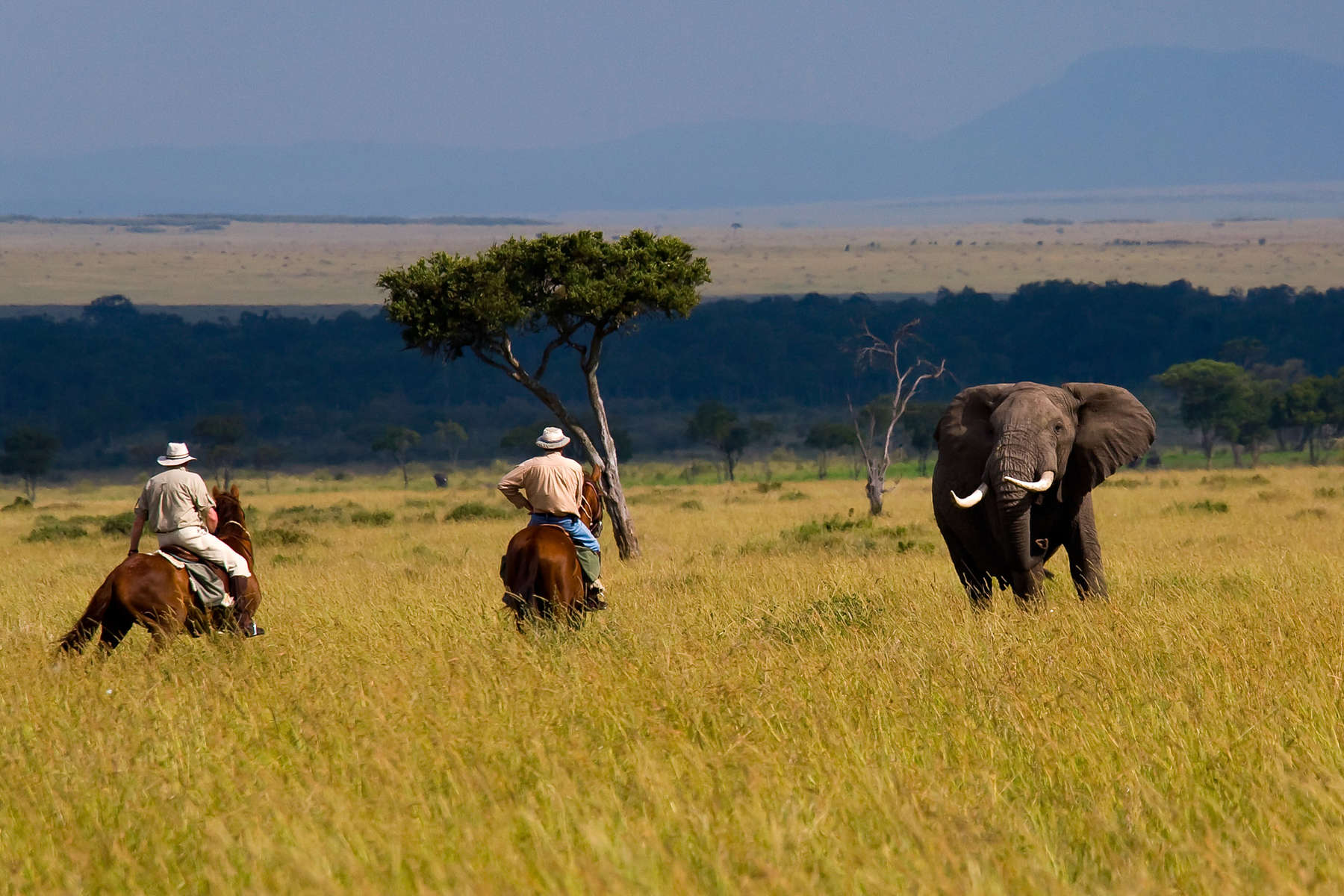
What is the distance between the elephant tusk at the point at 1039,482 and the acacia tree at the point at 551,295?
10164 mm

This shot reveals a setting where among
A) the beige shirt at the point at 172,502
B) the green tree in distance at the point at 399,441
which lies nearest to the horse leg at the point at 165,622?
the beige shirt at the point at 172,502

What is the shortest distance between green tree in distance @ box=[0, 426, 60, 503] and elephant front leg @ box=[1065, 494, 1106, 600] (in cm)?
6219

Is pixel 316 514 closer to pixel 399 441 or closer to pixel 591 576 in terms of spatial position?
pixel 591 576

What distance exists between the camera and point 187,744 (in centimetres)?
596

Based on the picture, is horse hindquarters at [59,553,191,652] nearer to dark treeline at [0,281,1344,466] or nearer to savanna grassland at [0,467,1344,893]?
savanna grassland at [0,467,1344,893]

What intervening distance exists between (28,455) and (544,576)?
6366 centimetres

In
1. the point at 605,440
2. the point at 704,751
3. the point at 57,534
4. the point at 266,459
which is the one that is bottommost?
the point at 266,459

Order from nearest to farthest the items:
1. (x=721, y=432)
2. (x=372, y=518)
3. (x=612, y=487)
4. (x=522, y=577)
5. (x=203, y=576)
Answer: (x=203, y=576) → (x=522, y=577) → (x=612, y=487) → (x=372, y=518) → (x=721, y=432)

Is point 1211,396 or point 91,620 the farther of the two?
point 1211,396

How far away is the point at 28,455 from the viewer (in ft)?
217

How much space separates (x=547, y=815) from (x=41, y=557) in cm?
1910

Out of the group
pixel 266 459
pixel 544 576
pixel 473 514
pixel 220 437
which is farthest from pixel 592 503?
pixel 266 459

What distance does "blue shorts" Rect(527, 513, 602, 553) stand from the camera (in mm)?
9250

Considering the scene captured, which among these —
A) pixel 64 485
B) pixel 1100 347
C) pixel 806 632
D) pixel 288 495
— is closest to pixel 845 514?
pixel 806 632
